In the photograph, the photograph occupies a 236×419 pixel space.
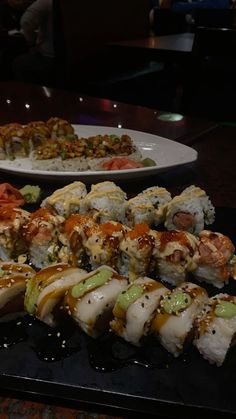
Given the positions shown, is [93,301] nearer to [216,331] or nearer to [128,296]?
[128,296]

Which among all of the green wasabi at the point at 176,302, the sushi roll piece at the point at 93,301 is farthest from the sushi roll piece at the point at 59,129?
the green wasabi at the point at 176,302

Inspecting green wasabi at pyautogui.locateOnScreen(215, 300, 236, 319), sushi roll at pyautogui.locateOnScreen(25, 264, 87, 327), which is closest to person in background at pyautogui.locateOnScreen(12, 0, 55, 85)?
sushi roll at pyautogui.locateOnScreen(25, 264, 87, 327)

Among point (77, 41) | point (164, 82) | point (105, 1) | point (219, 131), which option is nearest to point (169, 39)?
point (164, 82)

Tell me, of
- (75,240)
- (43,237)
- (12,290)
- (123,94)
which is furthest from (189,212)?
(123,94)

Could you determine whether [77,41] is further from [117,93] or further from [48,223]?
[48,223]

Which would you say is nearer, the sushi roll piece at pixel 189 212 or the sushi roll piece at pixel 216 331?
the sushi roll piece at pixel 216 331

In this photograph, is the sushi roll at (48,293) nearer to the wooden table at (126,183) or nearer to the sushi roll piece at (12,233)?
the wooden table at (126,183)
